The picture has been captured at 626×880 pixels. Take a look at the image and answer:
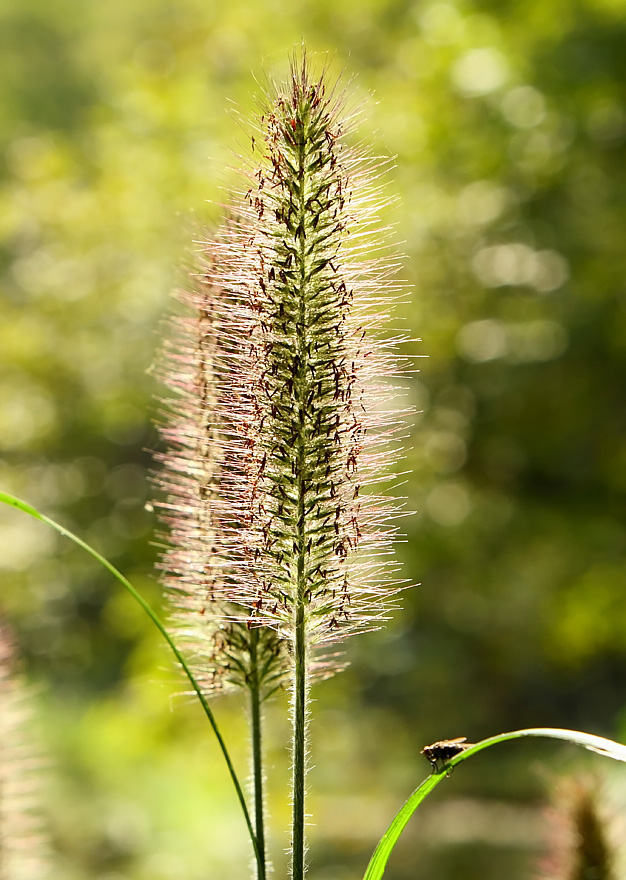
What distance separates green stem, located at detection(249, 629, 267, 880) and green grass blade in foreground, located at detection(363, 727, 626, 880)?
26 centimetres

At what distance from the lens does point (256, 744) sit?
194 cm

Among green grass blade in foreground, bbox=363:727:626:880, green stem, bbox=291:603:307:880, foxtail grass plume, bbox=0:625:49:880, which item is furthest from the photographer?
foxtail grass plume, bbox=0:625:49:880

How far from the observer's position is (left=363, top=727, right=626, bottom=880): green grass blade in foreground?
4.69 ft

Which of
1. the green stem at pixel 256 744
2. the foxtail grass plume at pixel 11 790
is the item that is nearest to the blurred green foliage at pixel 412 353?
the foxtail grass plume at pixel 11 790

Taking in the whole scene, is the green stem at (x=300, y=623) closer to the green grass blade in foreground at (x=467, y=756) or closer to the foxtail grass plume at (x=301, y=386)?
the foxtail grass plume at (x=301, y=386)

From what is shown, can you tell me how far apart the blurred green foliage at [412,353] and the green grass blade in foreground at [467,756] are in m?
5.34

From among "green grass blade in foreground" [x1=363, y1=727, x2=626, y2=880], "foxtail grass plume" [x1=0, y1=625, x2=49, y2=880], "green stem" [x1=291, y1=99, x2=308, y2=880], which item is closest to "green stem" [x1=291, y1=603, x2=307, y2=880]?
"green stem" [x1=291, y1=99, x2=308, y2=880]

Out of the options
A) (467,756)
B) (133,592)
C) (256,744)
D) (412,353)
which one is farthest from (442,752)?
(412,353)

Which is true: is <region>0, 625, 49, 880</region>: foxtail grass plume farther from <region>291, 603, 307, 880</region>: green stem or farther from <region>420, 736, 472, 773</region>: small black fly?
<region>420, 736, 472, 773</region>: small black fly

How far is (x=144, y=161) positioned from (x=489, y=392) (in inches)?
140

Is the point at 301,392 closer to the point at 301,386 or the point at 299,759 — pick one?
the point at 301,386

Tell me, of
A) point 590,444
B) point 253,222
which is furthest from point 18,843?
point 590,444

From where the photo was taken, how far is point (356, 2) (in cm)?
822

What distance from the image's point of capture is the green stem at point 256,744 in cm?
189
